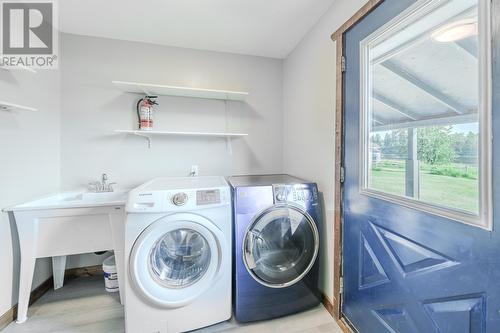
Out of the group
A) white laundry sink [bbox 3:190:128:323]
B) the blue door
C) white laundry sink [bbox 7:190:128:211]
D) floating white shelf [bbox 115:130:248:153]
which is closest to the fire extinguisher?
floating white shelf [bbox 115:130:248:153]

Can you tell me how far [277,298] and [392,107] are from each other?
1474 mm

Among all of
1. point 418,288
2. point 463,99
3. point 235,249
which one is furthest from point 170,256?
point 463,99

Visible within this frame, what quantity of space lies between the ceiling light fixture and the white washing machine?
1370 mm

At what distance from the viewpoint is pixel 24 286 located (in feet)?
5.01

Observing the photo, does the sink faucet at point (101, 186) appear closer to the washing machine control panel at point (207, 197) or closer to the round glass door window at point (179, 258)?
the round glass door window at point (179, 258)

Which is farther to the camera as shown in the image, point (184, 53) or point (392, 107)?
point (184, 53)

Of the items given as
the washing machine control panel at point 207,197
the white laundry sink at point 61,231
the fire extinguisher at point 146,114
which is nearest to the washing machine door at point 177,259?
the washing machine control panel at point 207,197

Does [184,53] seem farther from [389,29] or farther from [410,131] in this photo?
[410,131]

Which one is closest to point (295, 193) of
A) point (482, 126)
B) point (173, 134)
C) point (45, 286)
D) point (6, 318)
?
point (482, 126)

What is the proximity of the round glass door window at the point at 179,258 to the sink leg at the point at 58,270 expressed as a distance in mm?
1188

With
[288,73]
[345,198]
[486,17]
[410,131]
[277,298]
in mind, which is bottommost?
[277,298]

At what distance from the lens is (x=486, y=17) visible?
0.78m

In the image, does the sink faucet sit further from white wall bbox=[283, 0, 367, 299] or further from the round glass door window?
white wall bbox=[283, 0, 367, 299]

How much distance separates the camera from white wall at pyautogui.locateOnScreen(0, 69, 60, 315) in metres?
1.49
